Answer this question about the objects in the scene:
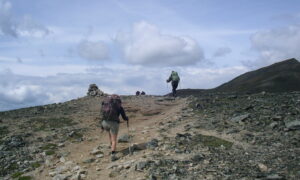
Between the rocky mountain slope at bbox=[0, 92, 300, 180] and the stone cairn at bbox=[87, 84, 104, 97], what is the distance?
30.5ft

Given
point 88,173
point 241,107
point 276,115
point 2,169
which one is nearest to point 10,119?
point 2,169

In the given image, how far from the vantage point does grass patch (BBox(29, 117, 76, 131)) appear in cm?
2277

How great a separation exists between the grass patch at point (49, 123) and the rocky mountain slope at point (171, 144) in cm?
7

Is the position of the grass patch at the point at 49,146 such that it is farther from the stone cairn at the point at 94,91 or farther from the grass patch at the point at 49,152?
the stone cairn at the point at 94,91

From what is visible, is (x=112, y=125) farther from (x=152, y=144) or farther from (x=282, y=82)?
(x=282, y=82)

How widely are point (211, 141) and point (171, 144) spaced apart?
209 cm

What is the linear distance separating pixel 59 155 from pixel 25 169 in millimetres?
1832

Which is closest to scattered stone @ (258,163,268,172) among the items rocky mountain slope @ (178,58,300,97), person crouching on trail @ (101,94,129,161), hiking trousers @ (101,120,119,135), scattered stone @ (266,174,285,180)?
scattered stone @ (266,174,285,180)

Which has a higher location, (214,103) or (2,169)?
(214,103)

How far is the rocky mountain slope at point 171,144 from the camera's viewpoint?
39.9ft

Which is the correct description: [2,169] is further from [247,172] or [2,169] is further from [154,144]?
Result: [247,172]

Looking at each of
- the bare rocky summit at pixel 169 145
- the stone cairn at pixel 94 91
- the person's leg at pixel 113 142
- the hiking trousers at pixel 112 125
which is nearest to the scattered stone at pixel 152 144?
the bare rocky summit at pixel 169 145

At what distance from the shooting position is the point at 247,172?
11.5 metres

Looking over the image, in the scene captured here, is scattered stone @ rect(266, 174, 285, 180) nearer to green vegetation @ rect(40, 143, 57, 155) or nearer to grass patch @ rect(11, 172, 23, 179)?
grass patch @ rect(11, 172, 23, 179)
